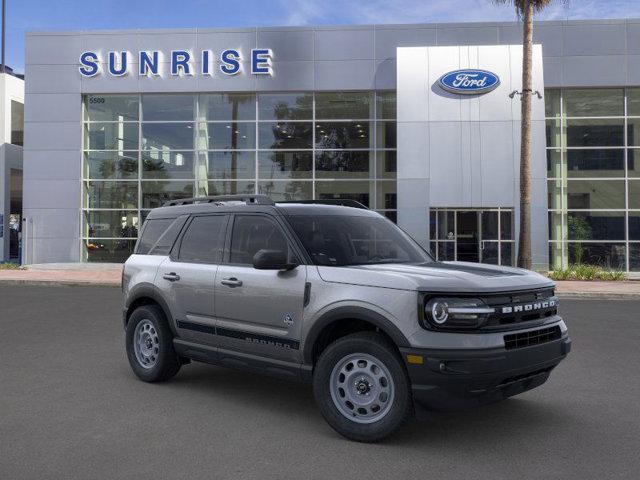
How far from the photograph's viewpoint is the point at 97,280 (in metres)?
20.2

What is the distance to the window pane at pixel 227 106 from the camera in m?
26.3

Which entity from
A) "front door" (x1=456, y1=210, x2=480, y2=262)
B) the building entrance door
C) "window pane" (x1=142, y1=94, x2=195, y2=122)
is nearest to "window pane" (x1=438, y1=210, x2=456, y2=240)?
the building entrance door

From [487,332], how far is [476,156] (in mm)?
20171

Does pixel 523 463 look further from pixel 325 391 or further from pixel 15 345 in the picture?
pixel 15 345

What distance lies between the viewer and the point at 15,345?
877cm

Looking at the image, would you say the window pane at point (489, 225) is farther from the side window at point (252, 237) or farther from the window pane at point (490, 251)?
the side window at point (252, 237)

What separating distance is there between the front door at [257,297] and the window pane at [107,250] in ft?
72.8

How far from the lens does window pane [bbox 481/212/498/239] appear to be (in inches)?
933

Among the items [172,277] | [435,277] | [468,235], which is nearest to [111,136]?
[468,235]

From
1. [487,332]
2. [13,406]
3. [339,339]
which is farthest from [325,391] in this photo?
[13,406]

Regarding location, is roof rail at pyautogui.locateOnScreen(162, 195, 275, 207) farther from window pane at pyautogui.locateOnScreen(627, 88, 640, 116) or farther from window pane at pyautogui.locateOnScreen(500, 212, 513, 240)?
window pane at pyautogui.locateOnScreen(627, 88, 640, 116)

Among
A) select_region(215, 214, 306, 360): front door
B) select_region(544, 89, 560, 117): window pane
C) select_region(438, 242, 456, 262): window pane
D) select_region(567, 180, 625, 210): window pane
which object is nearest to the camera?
select_region(215, 214, 306, 360): front door

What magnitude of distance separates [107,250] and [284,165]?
8.55m

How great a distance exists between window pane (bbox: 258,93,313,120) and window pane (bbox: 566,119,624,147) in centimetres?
1074
